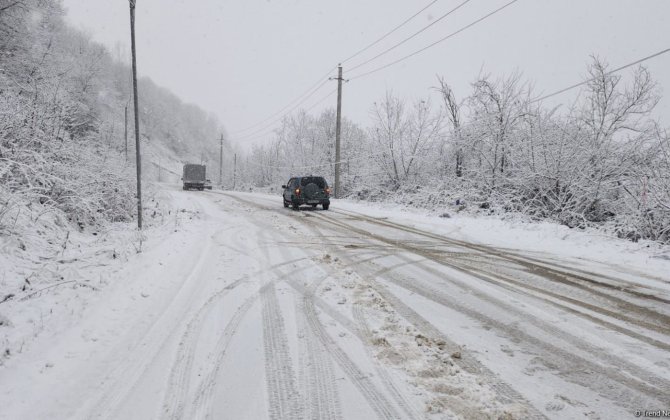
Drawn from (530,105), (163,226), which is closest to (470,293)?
(163,226)

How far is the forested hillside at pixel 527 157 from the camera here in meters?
10.7

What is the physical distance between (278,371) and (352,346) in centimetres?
78

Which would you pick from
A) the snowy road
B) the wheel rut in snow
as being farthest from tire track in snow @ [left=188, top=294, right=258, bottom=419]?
the wheel rut in snow

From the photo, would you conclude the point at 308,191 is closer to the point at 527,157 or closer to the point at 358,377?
the point at 527,157

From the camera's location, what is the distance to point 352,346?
3436mm

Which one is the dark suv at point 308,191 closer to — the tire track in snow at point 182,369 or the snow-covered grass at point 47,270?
the snow-covered grass at point 47,270

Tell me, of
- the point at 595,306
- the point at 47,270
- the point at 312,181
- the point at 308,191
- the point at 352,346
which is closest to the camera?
the point at 352,346

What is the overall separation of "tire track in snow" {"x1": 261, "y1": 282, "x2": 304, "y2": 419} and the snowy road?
0.01 m

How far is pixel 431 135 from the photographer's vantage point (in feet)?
76.3

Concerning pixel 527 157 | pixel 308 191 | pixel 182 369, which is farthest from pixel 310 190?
pixel 182 369

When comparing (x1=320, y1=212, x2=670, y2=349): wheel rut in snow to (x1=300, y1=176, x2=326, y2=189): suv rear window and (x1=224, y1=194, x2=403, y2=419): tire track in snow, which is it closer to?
(x1=224, y1=194, x2=403, y2=419): tire track in snow

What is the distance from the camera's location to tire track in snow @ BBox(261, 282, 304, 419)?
8.27 feet

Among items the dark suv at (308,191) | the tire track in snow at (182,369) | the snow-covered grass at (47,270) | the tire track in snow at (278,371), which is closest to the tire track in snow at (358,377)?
the tire track in snow at (278,371)

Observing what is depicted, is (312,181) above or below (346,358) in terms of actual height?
above
